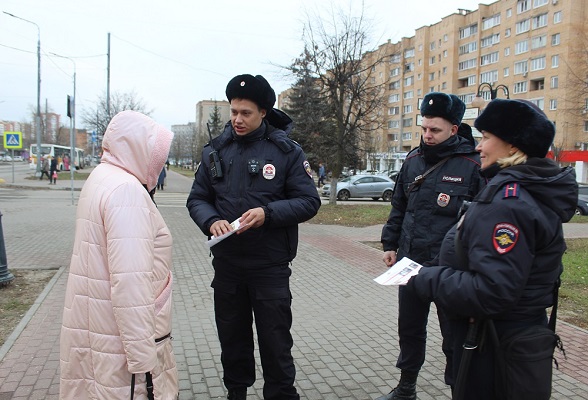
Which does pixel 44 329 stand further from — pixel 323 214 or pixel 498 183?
pixel 323 214

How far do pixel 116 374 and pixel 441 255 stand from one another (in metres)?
1.56

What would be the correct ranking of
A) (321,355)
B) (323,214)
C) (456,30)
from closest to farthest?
(321,355) < (323,214) < (456,30)

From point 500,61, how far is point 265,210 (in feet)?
222

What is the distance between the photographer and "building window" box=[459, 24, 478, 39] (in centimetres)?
6594

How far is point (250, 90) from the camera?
2865 millimetres

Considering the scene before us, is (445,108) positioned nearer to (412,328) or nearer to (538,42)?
(412,328)

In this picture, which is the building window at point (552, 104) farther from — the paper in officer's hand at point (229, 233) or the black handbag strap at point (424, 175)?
the paper in officer's hand at point (229, 233)

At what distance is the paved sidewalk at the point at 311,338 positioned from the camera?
363 centimetres

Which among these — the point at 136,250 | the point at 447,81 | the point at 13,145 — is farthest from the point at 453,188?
the point at 447,81

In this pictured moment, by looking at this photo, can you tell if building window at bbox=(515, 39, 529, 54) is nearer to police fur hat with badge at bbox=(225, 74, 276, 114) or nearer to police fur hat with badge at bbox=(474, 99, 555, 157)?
police fur hat with badge at bbox=(225, 74, 276, 114)

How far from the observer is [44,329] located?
15.5 ft

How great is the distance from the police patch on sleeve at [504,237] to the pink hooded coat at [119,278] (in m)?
1.43

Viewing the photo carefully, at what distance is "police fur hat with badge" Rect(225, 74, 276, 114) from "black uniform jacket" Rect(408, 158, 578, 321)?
1.47 m

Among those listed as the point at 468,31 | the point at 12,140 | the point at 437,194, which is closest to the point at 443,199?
the point at 437,194
